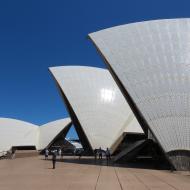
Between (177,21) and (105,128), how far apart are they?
13977 millimetres

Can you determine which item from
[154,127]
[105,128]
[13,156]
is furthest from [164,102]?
[13,156]

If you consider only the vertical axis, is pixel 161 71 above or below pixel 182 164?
above

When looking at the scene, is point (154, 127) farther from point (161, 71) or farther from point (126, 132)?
point (126, 132)

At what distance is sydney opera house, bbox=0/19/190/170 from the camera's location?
15375 millimetres

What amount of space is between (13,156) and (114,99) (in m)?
13.9

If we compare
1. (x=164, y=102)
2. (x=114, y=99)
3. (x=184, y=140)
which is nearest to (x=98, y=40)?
(x=164, y=102)

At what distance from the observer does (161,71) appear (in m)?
18.3

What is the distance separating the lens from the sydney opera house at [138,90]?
50.4ft

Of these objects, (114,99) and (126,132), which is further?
(114,99)

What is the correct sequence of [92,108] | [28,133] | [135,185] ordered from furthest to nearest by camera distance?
[28,133] < [92,108] < [135,185]

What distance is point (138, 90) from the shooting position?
688 inches

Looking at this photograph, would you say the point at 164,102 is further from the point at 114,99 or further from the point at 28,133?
the point at 28,133

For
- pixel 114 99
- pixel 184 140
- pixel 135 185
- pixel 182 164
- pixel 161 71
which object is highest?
pixel 114 99

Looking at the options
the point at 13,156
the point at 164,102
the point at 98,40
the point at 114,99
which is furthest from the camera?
the point at 114,99
